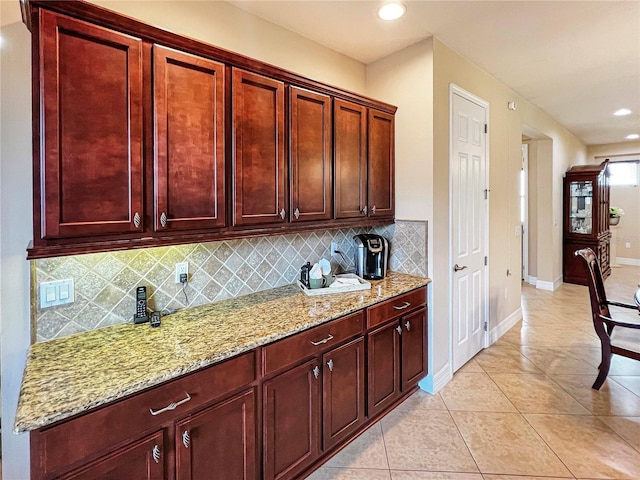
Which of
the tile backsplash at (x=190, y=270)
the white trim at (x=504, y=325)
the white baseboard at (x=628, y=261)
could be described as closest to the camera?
the tile backsplash at (x=190, y=270)

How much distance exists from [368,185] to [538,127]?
3666 mm

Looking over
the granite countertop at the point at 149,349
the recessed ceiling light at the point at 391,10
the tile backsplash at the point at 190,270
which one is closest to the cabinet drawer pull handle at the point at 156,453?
the granite countertop at the point at 149,349

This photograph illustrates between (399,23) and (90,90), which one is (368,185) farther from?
(90,90)

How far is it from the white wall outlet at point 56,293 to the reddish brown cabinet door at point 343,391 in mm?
1293

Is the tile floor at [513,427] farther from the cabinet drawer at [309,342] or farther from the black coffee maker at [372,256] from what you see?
the black coffee maker at [372,256]

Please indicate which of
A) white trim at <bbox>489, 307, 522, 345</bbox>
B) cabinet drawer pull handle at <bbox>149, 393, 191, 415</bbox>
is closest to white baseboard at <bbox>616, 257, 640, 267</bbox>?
white trim at <bbox>489, 307, 522, 345</bbox>

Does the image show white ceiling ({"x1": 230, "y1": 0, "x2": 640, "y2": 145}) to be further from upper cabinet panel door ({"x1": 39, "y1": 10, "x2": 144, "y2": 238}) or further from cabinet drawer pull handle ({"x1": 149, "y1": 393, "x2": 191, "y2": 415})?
cabinet drawer pull handle ({"x1": 149, "y1": 393, "x2": 191, "y2": 415})

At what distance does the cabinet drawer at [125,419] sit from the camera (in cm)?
104

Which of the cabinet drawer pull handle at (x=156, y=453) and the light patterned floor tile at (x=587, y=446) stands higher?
the cabinet drawer pull handle at (x=156, y=453)

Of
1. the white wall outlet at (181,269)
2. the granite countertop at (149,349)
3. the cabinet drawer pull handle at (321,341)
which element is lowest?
the cabinet drawer pull handle at (321,341)

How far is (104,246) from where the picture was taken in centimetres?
141

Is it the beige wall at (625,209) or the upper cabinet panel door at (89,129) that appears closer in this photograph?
the upper cabinet panel door at (89,129)

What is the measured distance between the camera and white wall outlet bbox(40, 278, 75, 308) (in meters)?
1.51

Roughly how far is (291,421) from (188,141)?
1.49 meters
